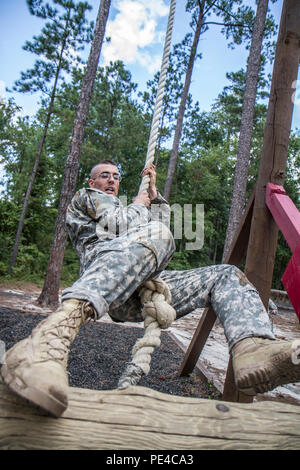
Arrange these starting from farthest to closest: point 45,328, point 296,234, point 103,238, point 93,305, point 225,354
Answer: point 225,354, point 103,238, point 296,234, point 93,305, point 45,328

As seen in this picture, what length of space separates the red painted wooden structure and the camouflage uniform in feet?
0.47

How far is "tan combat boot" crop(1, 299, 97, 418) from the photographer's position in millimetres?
737

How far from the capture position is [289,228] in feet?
4.62

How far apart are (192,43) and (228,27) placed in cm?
151

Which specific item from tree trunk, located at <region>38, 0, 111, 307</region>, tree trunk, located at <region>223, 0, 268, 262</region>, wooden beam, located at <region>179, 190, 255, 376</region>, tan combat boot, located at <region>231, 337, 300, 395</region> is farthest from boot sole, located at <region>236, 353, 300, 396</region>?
tree trunk, located at <region>223, 0, 268, 262</region>

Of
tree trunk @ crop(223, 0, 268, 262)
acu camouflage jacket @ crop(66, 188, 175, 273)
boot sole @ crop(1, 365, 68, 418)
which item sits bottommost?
boot sole @ crop(1, 365, 68, 418)

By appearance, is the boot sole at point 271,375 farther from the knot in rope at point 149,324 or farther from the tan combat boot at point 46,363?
the tan combat boot at point 46,363

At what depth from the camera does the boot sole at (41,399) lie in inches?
28.5

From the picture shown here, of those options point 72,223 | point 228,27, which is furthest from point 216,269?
point 228,27

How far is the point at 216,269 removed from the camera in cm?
159

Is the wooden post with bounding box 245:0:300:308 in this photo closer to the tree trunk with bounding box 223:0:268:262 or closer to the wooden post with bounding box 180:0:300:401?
the wooden post with bounding box 180:0:300:401

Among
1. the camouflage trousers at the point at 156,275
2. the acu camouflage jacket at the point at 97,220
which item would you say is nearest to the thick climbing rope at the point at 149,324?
the camouflage trousers at the point at 156,275
